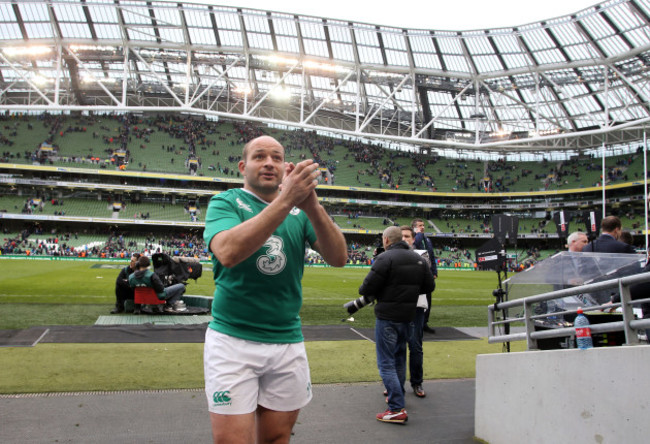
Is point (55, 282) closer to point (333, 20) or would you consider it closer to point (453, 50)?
point (333, 20)

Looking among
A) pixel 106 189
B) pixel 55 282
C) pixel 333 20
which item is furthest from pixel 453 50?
pixel 106 189

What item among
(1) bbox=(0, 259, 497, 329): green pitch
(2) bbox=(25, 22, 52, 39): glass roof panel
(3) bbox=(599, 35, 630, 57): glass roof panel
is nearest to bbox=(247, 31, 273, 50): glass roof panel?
(2) bbox=(25, 22, 52, 39): glass roof panel

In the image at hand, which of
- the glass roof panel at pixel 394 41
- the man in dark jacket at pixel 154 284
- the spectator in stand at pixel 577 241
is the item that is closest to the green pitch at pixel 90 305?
the man in dark jacket at pixel 154 284

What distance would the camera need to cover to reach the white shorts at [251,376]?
2.02 metres

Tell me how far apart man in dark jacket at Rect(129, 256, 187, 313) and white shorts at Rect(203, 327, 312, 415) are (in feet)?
25.8

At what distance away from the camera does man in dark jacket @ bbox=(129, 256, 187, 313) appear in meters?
9.41

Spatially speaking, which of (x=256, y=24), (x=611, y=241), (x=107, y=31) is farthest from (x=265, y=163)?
(x=107, y=31)

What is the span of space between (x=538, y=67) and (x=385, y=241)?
2911 cm

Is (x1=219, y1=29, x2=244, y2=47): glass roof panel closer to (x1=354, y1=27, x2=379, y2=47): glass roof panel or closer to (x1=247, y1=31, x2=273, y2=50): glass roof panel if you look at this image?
→ (x1=247, y1=31, x2=273, y2=50): glass roof panel

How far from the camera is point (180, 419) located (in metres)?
4.04

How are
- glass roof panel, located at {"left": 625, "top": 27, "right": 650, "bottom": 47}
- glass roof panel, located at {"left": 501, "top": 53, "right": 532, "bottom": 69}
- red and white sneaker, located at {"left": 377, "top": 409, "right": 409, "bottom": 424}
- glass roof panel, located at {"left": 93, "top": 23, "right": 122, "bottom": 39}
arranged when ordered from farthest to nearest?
1. glass roof panel, located at {"left": 501, "top": 53, "right": 532, "bottom": 69}
2. glass roof panel, located at {"left": 93, "top": 23, "right": 122, "bottom": 39}
3. glass roof panel, located at {"left": 625, "top": 27, "right": 650, "bottom": 47}
4. red and white sneaker, located at {"left": 377, "top": 409, "right": 409, "bottom": 424}

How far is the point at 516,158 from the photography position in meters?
60.4

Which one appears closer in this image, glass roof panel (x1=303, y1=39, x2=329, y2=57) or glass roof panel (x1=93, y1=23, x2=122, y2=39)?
glass roof panel (x1=93, y1=23, x2=122, y2=39)

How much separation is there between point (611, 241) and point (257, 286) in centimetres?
489
